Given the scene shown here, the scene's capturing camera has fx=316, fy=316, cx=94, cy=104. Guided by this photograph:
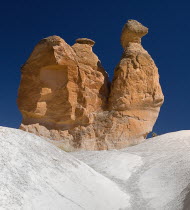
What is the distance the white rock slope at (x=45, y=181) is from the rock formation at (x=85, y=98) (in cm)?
930

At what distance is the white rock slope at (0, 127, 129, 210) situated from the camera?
6155mm

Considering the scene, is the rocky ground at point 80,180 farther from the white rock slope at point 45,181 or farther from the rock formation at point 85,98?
the rock formation at point 85,98

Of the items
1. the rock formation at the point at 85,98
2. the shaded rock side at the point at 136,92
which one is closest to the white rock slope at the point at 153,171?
the shaded rock side at the point at 136,92

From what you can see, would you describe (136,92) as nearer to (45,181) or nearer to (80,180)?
(80,180)

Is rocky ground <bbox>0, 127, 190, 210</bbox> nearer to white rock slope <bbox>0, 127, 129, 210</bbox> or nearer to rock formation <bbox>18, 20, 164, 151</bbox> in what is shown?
white rock slope <bbox>0, 127, 129, 210</bbox>

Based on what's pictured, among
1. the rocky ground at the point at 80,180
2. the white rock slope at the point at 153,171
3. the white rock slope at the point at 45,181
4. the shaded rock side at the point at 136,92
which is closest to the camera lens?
the white rock slope at the point at 45,181

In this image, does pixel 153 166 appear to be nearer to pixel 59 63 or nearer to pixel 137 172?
pixel 137 172

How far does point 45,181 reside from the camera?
7.14 meters

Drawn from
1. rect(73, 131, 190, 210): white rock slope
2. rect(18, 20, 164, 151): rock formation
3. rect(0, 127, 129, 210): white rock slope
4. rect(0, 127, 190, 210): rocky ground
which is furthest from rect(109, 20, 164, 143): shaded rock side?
rect(0, 127, 129, 210): white rock slope

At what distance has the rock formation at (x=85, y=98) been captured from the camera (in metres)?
18.9

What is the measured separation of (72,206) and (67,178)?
1.33m

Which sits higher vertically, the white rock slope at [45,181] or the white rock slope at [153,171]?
the white rock slope at [45,181]

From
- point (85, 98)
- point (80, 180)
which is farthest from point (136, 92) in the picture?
point (80, 180)

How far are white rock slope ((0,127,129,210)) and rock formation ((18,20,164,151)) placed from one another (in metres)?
9.30
